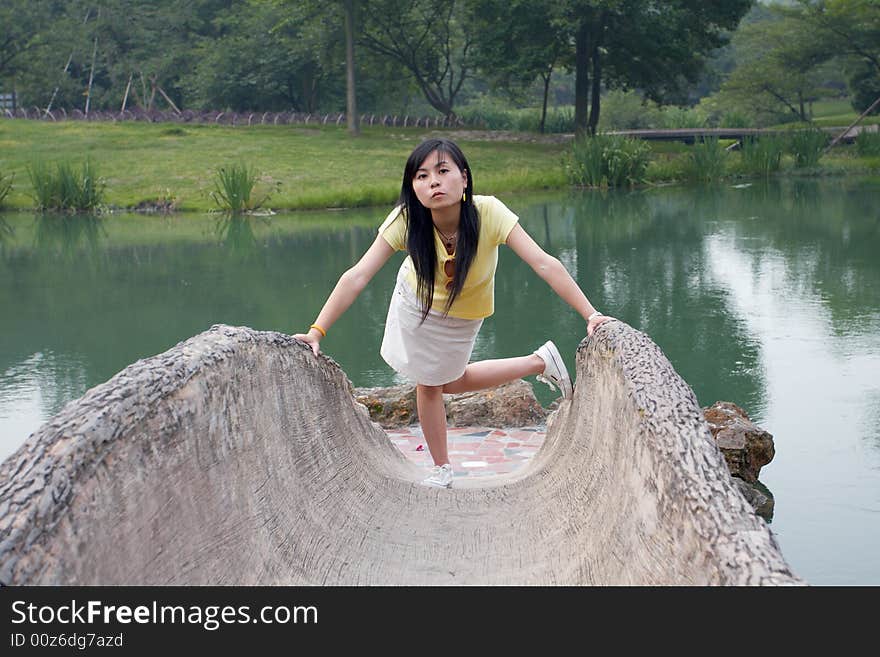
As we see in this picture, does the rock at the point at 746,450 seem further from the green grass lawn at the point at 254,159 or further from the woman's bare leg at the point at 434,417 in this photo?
the green grass lawn at the point at 254,159

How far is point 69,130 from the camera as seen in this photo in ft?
90.2

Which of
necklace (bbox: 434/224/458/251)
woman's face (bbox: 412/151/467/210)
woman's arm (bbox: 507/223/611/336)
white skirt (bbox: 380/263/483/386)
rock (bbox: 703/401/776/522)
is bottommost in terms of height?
rock (bbox: 703/401/776/522)

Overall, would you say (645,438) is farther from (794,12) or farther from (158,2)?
(158,2)

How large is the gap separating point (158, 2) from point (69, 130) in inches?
553

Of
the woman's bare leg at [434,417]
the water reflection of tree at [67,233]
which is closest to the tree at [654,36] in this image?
the water reflection of tree at [67,233]

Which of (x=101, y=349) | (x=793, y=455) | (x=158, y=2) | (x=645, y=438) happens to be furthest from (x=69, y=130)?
(x=645, y=438)

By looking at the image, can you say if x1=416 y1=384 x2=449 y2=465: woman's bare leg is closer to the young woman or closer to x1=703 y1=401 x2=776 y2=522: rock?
the young woman

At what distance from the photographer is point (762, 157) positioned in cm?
2217

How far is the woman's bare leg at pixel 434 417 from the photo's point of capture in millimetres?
3787

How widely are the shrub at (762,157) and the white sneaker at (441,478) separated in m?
19.7

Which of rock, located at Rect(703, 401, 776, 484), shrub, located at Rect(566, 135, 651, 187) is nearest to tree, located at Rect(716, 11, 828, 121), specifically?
shrub, located at Rect(566, 135, 651, 187)

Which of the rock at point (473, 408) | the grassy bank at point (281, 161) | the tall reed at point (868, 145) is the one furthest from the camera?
the tall reed at point (868, 145)

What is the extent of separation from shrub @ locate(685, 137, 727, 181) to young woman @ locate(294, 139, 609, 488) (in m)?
18.7

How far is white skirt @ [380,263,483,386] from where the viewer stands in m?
3.55
